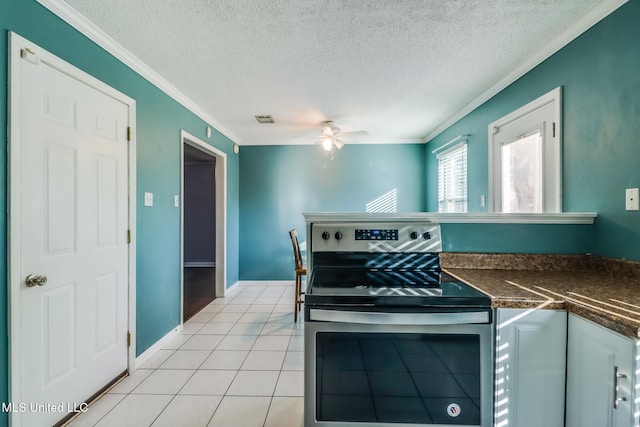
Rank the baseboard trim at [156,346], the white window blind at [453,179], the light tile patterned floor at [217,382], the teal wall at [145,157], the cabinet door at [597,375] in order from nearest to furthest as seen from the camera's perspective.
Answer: the cabinet door at [597,375], the teal wall at [145,157], the light tile patterned floor at [217,382], the baseboard trim at [156,346], the white window blind at [453,179]

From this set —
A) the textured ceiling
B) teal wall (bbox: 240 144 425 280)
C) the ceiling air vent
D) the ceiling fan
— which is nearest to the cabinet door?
the textured ceiling

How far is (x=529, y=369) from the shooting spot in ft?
3.76

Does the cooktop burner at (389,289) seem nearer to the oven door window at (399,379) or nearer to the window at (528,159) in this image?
the oven door window at (399,379)

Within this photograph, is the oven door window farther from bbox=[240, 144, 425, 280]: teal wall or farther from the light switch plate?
bbox=[240, 144, 425, 280]: teal wall

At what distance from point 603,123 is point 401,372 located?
6.22ft

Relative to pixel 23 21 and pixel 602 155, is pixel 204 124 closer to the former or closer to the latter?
pixel 23 21

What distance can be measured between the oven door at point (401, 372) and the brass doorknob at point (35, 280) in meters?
1.50

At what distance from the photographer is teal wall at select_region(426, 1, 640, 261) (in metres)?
1.54

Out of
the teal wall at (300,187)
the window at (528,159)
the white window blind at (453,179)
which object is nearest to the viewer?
the window at (528,159)

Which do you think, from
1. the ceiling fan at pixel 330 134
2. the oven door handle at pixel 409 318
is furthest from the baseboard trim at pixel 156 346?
the ceiling fan at pixel 330 134

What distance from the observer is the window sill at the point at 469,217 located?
67.1 inches

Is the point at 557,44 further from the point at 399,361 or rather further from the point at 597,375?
the point at 399,361

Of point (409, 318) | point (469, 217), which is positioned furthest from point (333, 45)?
point (409, 318)

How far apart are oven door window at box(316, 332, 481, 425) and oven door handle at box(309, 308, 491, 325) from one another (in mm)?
57
